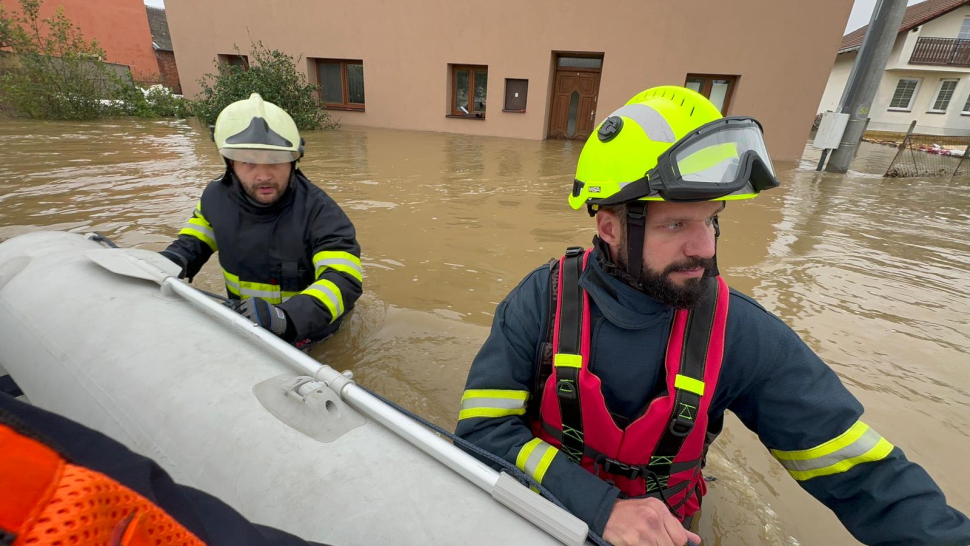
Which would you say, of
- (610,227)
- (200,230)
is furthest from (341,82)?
(610,227)

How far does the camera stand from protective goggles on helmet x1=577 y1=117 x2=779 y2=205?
3.86ft

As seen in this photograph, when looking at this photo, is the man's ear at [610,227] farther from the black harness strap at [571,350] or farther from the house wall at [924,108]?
the house wall at [924,108]

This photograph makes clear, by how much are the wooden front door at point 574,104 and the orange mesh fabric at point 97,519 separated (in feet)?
47.2

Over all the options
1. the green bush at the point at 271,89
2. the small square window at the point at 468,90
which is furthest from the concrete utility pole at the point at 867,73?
the green bush at the point at 271,89

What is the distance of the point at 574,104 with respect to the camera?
14172 mm

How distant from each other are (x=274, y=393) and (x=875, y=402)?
3.46 m

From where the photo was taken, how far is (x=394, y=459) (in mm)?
1130

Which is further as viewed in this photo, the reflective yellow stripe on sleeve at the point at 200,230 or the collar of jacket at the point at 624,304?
the reflective yellow stripe on sleeve at the point at 200,230

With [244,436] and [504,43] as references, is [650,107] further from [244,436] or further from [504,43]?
[504,43]

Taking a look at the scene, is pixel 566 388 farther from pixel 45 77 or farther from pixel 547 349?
pixel 45 77

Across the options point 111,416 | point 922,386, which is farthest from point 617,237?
point 922,386

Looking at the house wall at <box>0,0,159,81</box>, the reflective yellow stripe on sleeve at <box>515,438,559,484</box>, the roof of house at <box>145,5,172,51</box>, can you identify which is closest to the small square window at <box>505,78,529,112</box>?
the reflective yellow stripe on sleeve at <box>515,438,559,484</box>

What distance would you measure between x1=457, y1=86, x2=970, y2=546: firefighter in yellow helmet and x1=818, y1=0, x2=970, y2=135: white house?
3132cm

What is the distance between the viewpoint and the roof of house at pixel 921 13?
2384 centimetres
